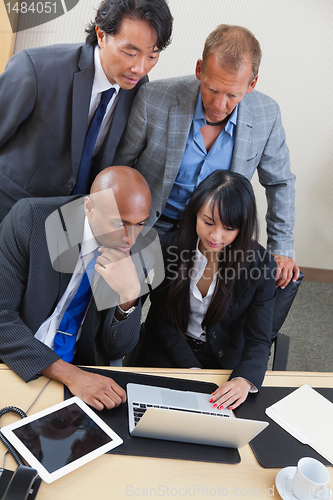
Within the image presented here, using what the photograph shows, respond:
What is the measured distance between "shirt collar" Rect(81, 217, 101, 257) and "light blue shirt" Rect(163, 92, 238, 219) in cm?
56

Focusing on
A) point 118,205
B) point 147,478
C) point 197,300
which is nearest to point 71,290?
point 118,205

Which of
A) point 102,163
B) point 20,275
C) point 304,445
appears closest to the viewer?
point 304,445

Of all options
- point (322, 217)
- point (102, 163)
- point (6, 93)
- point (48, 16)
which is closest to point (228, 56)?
point (102, 163)

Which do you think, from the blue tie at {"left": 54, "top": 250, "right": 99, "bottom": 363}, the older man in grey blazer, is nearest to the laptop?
the blue tie at {"left": 54, "top": 250, "right": 99, "bottom": 363}

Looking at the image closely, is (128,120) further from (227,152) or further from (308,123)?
(308,123)

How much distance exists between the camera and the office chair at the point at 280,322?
5.78ft

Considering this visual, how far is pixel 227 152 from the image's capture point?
194 centimetres

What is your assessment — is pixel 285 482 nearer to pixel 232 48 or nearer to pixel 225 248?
pixel 225 248

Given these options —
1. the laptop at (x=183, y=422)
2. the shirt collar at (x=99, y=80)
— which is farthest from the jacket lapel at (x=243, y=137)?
the laptop at (x=183, y=422)

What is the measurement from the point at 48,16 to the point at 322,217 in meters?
2.60

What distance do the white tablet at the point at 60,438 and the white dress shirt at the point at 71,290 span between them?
1.35ft

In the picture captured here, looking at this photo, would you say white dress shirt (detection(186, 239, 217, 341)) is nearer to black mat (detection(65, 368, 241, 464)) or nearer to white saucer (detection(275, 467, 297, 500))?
black mat (detection(65, 368, 241, 464))

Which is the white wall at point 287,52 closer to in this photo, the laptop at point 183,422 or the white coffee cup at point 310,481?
the laptop at point 183,422

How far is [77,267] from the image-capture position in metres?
1.58
